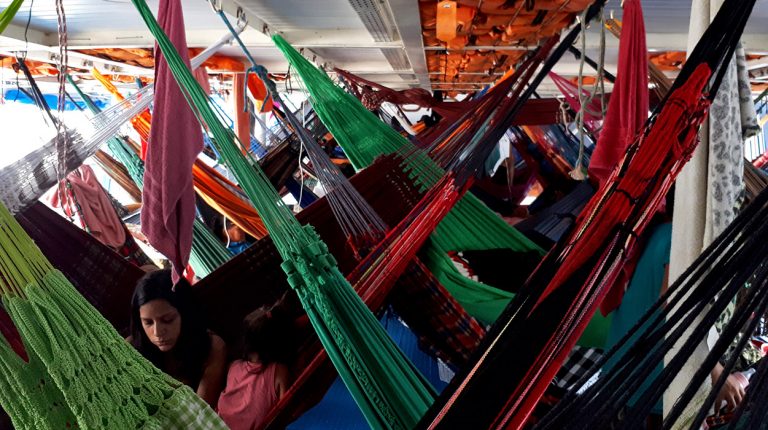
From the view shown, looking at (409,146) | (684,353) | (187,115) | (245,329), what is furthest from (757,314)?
(409,146)

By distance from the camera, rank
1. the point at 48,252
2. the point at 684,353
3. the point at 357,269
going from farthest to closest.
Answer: the point at 48,252 < the point at 357,269 < the point at 684,353

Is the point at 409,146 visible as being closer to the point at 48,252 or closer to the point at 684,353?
the point at 48,252

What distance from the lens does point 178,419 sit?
1.95 ft

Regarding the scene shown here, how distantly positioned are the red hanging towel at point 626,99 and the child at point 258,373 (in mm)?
746

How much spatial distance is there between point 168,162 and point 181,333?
445mm

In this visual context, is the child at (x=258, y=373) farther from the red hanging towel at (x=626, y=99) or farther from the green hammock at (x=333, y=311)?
the red hanging towel at (x=626, y=99)

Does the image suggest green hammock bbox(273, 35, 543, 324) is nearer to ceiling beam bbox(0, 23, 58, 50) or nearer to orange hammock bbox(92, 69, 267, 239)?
orange hammock bbox(92, 69, 267, 239)

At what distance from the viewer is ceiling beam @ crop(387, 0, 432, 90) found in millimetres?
1822

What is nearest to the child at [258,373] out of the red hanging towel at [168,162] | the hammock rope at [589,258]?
the red hanging towel at [168,162]

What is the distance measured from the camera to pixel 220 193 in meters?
2.21

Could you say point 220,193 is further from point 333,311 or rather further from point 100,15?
point 333,311

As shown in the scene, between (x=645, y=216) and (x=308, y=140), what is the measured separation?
3.11 feet

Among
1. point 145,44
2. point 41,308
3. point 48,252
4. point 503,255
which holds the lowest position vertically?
point 503,255

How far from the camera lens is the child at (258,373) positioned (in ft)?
3.69
